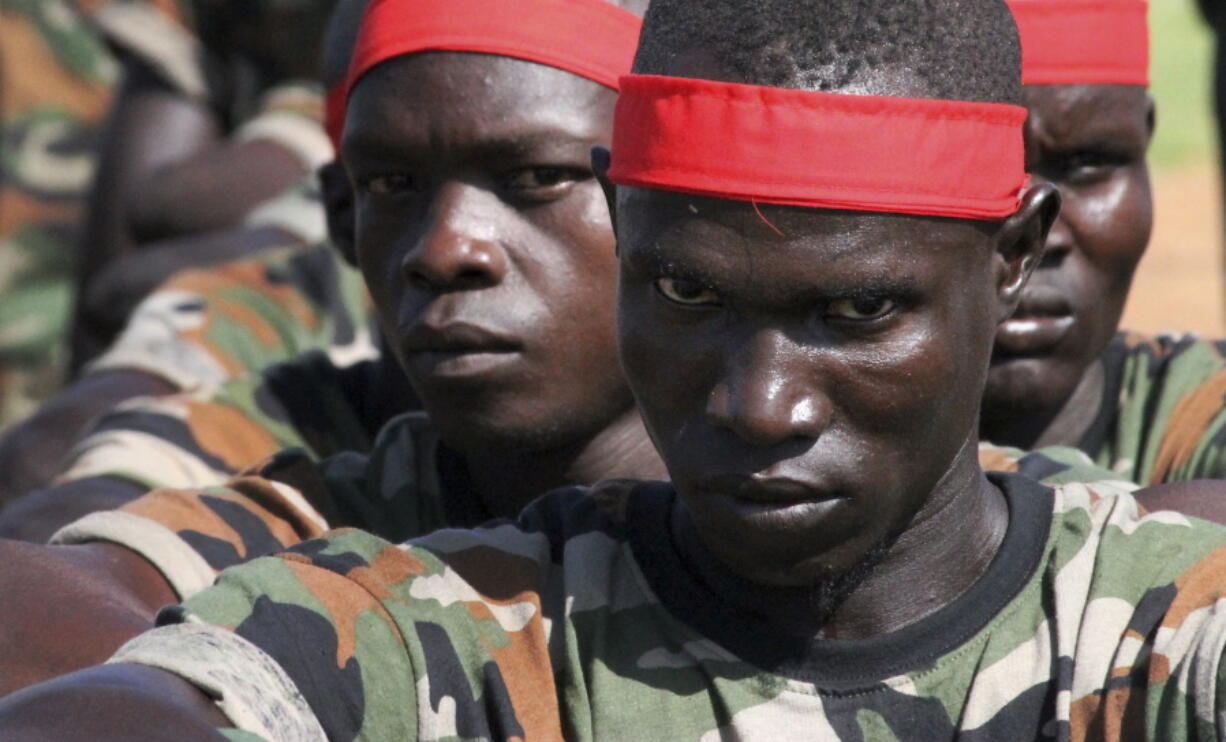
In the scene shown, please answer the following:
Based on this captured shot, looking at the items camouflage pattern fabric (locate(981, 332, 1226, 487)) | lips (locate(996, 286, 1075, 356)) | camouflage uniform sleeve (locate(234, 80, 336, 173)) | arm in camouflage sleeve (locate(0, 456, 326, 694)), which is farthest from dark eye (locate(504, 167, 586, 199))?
camouflage uniform sleeve (locate(234, 80, 336, 173))

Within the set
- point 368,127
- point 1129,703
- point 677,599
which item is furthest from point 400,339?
point 1129,703

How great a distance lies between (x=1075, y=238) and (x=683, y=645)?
1562mm

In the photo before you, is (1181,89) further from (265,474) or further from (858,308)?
(858,308)

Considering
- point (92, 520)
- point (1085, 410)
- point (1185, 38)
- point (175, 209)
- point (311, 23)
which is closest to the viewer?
point (92, 520)

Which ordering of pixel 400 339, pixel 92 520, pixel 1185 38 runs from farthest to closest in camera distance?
pixel 1185 38, pixel 400 339, pixel 92 520

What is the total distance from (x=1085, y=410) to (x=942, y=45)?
1.57 meters

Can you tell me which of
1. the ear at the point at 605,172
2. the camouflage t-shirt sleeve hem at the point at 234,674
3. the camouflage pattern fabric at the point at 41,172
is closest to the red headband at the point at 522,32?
the ear at the point at 605,172

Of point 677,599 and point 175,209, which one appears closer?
point 677,599

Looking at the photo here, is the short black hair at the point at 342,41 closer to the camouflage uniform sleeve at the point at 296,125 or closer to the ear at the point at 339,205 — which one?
the ear at the point at 339,205

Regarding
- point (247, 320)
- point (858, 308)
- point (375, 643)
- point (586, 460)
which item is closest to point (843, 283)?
point (858, 308)

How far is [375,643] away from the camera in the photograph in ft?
7.28

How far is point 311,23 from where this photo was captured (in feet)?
Answer: 24.2

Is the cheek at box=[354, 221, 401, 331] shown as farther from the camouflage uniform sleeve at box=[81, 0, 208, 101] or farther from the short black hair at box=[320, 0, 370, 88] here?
the camouflage uniform sleeve at box=[81, 0, 208, 101]

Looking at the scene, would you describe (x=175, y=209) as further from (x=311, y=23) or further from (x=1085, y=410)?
(x=1085, y=410)
